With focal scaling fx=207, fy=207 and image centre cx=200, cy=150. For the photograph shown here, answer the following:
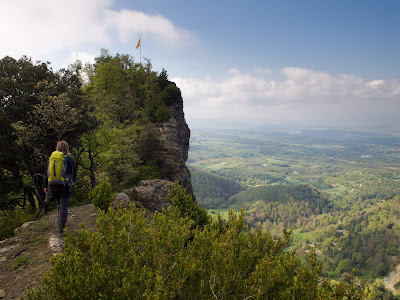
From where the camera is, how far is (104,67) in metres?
31.9

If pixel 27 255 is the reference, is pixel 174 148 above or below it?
above

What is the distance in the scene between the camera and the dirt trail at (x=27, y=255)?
229 inches

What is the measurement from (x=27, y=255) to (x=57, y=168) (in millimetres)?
3243

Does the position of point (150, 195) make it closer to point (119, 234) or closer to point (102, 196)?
point (102, 196)

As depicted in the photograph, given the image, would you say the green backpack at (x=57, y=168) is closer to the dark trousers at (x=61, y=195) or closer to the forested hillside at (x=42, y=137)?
the dark trousers at (x=61, y=195)

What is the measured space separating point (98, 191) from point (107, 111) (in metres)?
19.8

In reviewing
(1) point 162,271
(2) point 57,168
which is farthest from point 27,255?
(1) point 162,271

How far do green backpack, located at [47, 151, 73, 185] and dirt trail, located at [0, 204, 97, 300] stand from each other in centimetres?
241

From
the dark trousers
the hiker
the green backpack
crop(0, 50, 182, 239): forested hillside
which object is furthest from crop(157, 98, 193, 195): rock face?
the green backpack

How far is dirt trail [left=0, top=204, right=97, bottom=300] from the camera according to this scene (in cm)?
580

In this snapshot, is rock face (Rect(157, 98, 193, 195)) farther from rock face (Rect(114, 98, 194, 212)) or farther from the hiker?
the hiker

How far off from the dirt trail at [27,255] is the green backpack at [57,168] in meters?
2.41

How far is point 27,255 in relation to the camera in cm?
713

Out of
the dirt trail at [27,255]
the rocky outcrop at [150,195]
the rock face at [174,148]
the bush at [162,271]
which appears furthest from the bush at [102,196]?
the rock face at [174,148]
